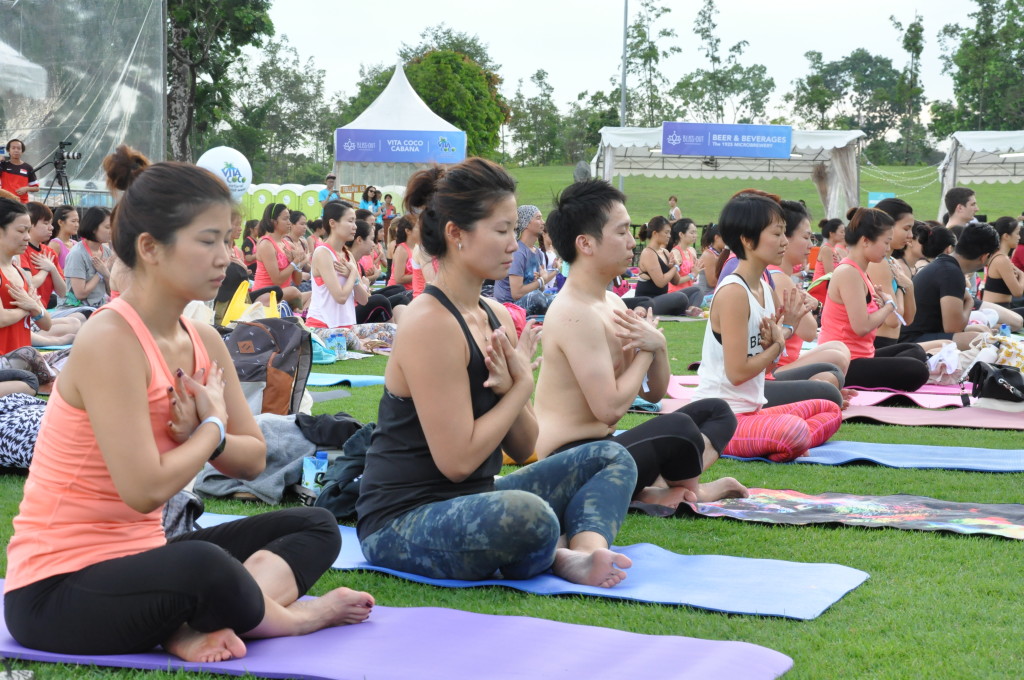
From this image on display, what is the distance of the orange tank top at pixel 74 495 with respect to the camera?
255cm

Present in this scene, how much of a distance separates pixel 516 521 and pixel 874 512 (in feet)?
6.58

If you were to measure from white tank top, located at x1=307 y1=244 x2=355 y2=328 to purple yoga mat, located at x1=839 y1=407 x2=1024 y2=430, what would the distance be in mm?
5115

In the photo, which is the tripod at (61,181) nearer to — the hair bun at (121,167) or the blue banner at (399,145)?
the blue banner at (399,145)

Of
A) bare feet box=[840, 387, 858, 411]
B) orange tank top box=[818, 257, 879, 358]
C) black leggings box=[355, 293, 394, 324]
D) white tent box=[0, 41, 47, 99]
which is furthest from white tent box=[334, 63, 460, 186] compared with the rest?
bare feet box=[840, 387, 858, 411]

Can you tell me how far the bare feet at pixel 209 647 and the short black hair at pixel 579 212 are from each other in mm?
2195

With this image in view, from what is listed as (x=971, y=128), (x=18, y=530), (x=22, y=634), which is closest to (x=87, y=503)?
(x=18, y=530)

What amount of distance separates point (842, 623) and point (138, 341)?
83.4 inches

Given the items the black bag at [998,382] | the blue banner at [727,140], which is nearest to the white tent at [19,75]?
the blue banner at [727,140]

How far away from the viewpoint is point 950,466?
5.50 meters

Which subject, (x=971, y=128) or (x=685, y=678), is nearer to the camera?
(x=685, y=678)

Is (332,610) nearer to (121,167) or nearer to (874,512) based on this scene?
(121,167)

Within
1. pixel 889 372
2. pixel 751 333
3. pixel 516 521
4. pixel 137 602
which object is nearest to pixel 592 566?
pixel 516 521

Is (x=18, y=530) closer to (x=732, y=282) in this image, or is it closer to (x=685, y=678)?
(x=685, y=678)

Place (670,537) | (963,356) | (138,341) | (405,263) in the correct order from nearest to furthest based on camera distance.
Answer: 1. (138,341)
2. (670,537)
3. (963,356)
4. (405,263)
